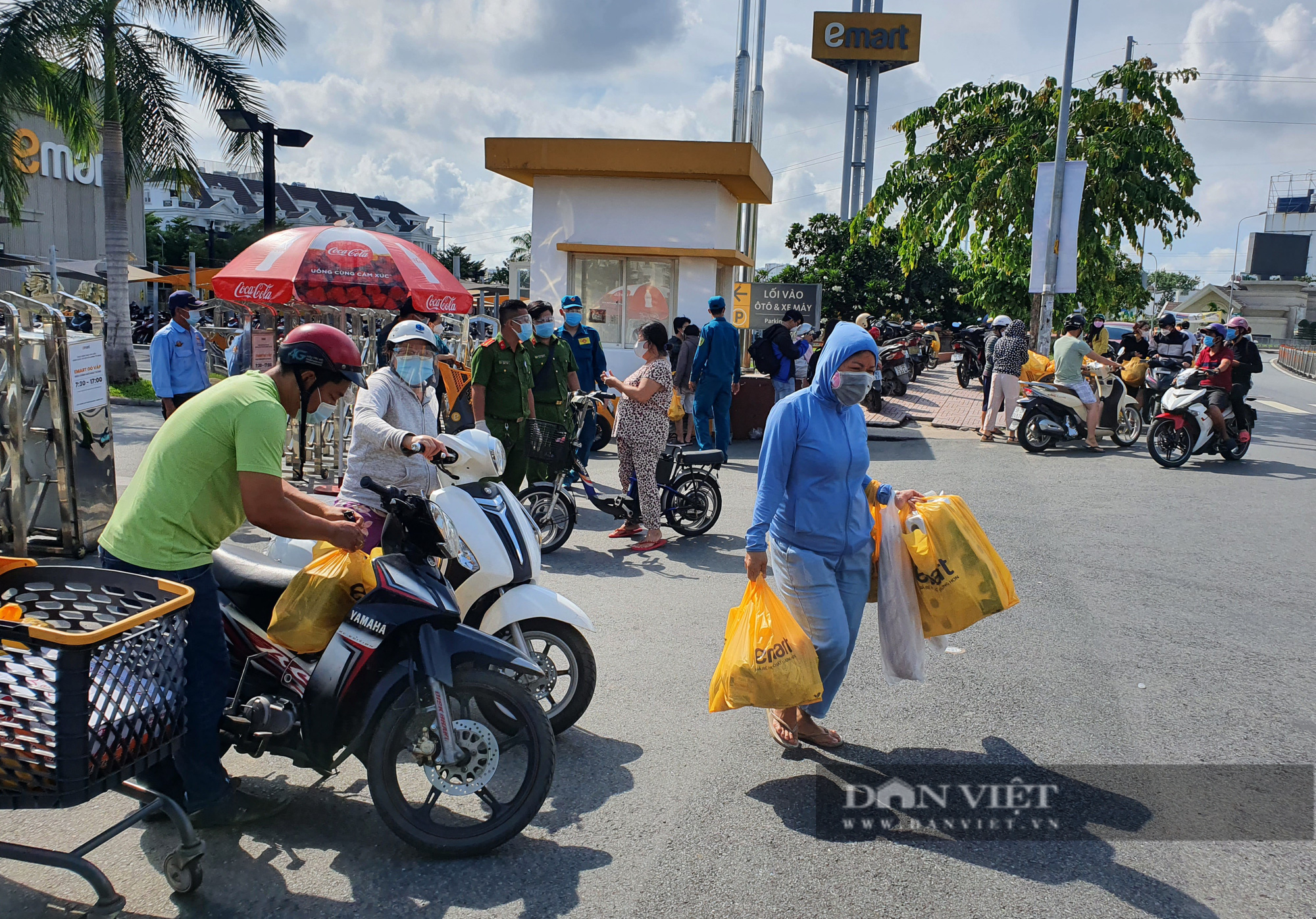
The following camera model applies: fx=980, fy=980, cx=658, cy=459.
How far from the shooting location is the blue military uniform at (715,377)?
1165cm

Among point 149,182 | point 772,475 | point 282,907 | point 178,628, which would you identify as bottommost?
point 282,907

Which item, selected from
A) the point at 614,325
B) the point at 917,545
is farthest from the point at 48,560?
the point at 614,325

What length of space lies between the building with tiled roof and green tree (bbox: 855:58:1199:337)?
207 ft

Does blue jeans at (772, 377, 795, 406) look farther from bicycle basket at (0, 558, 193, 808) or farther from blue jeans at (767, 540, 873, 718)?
bicycle basket at (0, 558, 193, 808)

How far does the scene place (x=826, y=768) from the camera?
161 inches

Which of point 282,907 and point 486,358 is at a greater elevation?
point 486,358

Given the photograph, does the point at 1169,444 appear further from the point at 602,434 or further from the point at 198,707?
the point at 198,707

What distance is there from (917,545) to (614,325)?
47.2ft

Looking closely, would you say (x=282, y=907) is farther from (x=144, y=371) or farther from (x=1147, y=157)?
(x=144, y=371)

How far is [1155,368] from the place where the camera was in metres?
16.2

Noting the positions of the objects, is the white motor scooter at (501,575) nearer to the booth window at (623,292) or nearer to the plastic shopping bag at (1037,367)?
the plastic shopping bag at (1037,367)

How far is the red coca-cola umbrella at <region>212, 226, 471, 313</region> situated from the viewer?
9.57 meters

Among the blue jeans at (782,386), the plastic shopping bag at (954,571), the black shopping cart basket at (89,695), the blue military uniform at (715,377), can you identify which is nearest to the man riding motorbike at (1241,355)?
the blue jeans at (782,386)

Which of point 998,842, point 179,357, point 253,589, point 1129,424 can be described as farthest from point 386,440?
point 1129,424
